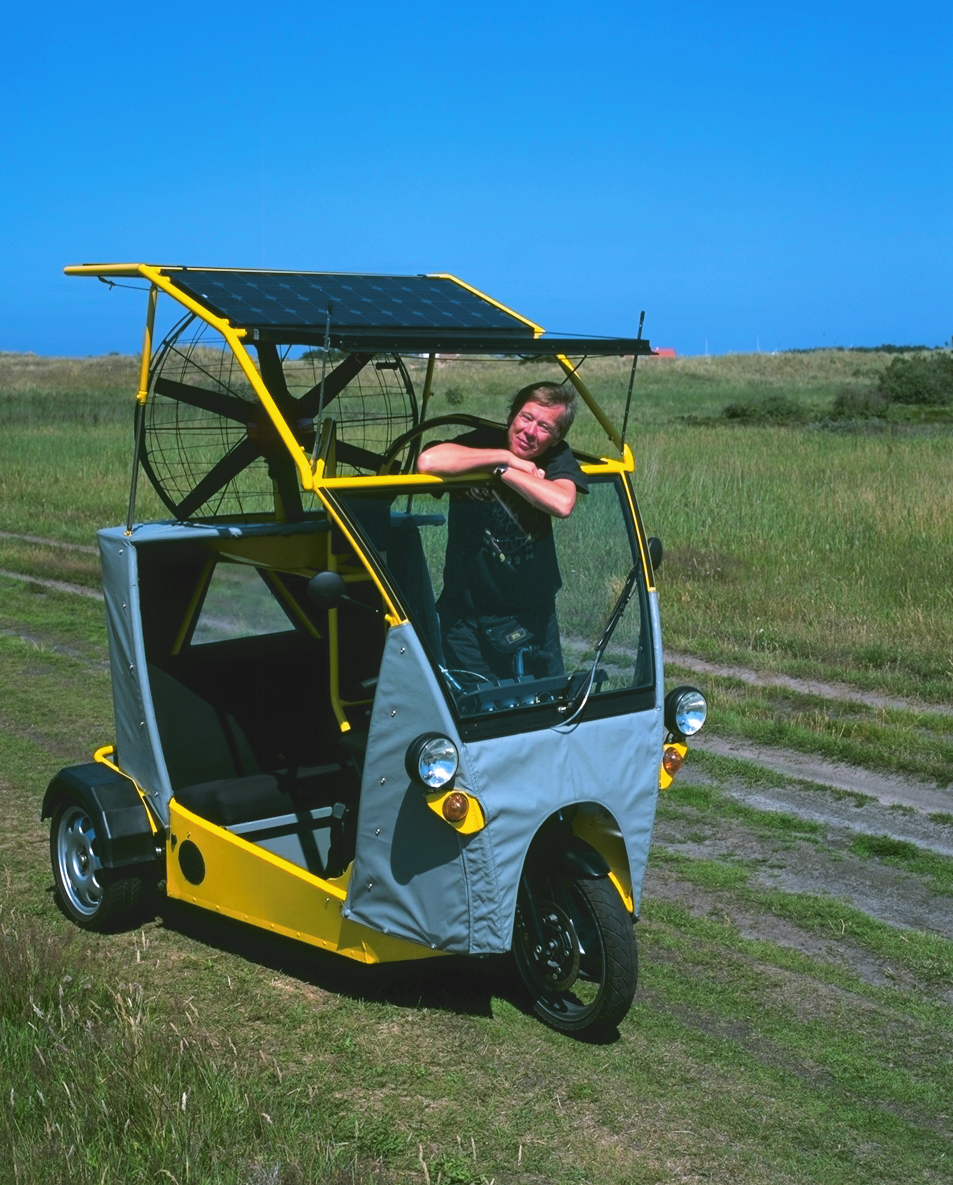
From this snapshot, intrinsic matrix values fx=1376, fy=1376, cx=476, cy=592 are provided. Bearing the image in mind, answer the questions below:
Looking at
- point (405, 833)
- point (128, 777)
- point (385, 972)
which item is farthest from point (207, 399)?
point (385, 972)

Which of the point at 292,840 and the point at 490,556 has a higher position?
the point at 490,556

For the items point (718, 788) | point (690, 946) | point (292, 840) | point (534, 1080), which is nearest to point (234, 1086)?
point (534, 1080)

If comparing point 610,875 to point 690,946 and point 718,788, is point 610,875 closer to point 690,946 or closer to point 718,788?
point 690,946

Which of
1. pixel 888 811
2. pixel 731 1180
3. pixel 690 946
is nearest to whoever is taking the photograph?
pixel 731 1180

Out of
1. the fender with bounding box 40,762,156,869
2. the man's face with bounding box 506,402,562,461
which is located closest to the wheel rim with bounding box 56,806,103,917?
the fender with bounding box 40,762,156,869

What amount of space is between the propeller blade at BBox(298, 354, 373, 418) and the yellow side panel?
189cm

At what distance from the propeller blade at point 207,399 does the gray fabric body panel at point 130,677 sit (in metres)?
0.65

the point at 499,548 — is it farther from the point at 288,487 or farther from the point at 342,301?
the point at 288,487

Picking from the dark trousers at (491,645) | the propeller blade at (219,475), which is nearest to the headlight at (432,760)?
the dark trousers at (491,645)

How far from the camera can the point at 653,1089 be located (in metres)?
4.45

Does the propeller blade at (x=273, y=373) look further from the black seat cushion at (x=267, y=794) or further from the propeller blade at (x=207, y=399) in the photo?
the black seat cushion at (x=267, y=794)

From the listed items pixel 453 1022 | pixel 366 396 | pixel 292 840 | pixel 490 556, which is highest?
pixel 366 396

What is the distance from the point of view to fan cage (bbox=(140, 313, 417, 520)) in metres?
5.93

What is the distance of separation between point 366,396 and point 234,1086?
144 inches
